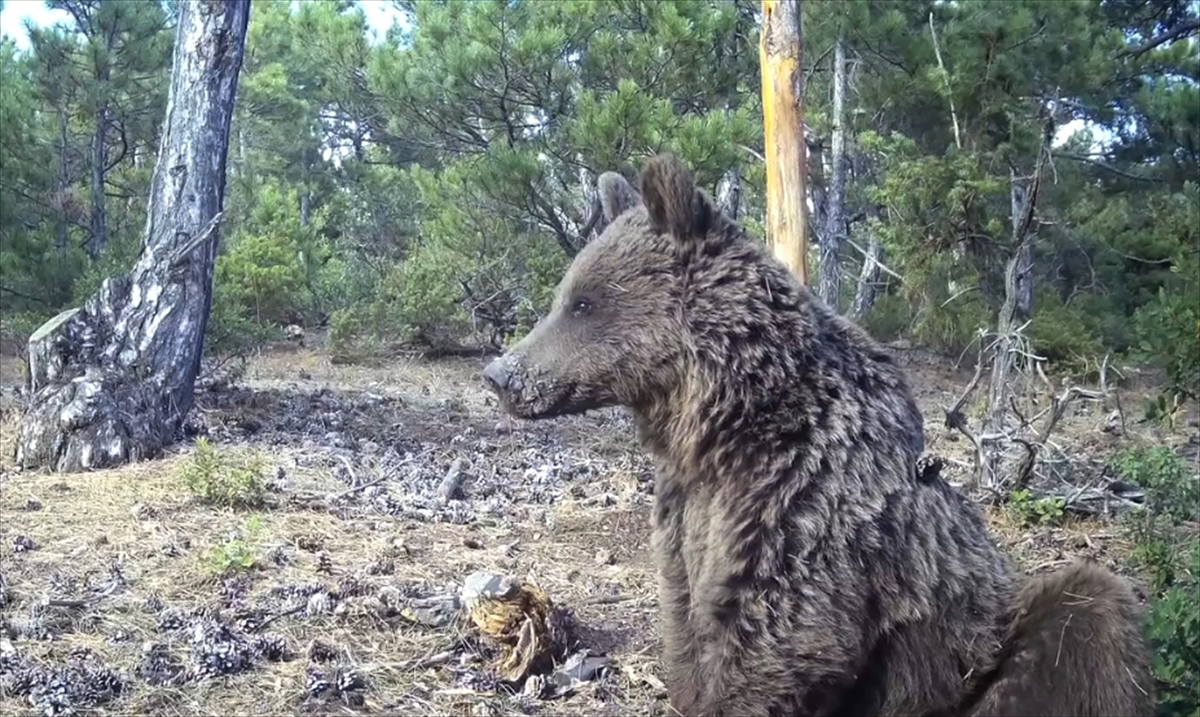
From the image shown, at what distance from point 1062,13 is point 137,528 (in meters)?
10.4

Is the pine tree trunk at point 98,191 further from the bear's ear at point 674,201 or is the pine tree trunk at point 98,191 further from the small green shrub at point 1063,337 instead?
the bear's ear at point 674,201

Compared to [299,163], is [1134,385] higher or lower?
lower

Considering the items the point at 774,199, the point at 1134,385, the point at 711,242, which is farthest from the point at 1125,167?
the point at 711,242

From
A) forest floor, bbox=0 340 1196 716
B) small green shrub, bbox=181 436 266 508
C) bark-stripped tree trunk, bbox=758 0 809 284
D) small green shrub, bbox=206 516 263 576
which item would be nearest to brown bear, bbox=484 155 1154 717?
forest floor, bbox=0 340 1196 716

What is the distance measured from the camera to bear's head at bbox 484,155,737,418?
3.81 metres

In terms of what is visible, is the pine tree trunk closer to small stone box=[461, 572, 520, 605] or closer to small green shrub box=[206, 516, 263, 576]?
small green shrub box=[206, 516, 263, 576]

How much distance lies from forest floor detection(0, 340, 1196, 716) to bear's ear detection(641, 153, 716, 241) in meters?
1.77

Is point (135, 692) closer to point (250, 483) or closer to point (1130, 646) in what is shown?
point (250, 483)

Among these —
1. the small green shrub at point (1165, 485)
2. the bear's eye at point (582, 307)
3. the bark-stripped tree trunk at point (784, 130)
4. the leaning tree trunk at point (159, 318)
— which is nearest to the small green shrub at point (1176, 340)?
the small green shrub at point (1165, 485)

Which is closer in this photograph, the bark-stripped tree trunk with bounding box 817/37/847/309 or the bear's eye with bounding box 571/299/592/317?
the bear's eye with bounding box 571/299/592/317

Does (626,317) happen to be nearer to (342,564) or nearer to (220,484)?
(342,564)

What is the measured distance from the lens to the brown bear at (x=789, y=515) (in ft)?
11.4

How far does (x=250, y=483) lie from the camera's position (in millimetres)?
6840

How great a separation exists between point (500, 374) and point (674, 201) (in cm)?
88
